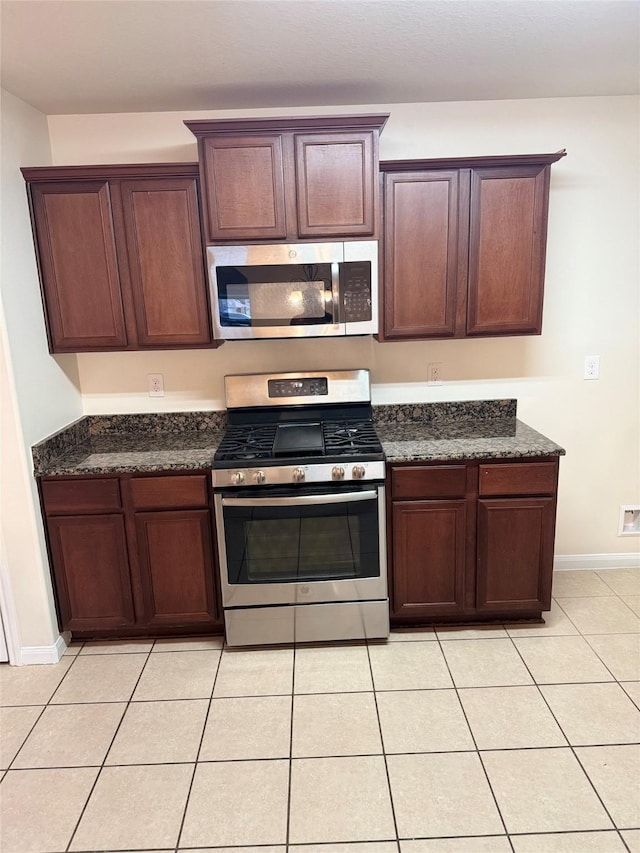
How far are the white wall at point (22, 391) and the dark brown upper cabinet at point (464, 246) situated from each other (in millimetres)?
1550

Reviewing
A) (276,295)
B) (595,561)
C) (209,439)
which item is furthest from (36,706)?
(595,561)

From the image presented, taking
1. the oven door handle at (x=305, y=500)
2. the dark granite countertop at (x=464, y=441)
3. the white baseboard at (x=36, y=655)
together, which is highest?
the dark granite countertop at (x=464, y=441)

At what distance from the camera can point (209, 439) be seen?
→ 277cm

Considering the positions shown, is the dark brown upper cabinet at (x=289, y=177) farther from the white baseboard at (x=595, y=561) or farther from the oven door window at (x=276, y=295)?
the white baseboard at (x=595, y=561)

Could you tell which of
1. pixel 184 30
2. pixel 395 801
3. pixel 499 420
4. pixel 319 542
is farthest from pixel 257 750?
pixel 184 30

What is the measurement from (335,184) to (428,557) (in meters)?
1.69

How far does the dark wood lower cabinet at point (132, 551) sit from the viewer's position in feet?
7.99

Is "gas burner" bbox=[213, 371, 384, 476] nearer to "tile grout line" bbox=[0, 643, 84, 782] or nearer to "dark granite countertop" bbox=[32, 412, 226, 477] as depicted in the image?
"dark granite countertop" bbox=[32, 412, 226, 477]

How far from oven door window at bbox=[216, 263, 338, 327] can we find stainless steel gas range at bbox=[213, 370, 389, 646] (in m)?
0.55

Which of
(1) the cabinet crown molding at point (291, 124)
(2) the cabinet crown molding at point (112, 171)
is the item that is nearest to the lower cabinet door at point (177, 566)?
(2) the cabinet crown molding at point (112, 171)

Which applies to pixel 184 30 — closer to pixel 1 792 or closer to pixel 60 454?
pixel 60 454

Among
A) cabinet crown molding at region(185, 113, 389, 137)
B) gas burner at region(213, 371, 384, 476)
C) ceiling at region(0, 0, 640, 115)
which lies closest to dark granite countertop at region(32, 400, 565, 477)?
gas burner at region(213, 371, 384, 476)

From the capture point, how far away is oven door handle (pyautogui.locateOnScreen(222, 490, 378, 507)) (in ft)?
7.72

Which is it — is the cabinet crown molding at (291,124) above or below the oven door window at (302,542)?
above
